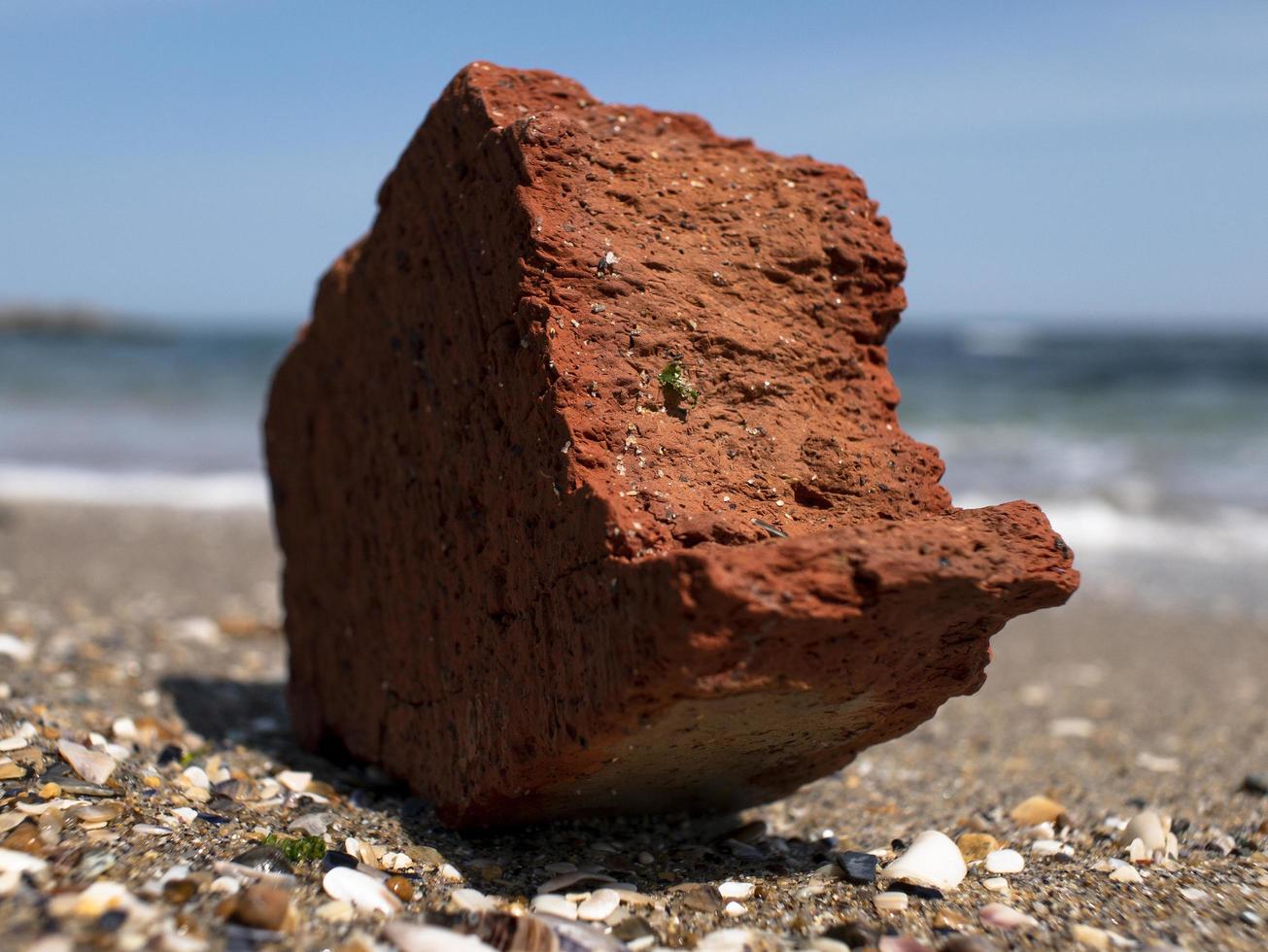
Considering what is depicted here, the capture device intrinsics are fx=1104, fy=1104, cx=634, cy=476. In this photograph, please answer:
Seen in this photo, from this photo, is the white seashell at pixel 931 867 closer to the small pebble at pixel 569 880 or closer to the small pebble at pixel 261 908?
the small pebble at pixel 569 880

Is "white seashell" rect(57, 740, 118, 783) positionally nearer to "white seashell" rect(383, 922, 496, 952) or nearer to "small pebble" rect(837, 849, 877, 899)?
"white seashell" rect(383, 922, 496, 952)

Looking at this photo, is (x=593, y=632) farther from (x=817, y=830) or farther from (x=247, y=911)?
(x=817, y=830)

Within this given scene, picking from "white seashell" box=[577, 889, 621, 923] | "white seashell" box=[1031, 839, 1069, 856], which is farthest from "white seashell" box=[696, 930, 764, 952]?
"white seashell" box=[1031, 839, 1069, 856]

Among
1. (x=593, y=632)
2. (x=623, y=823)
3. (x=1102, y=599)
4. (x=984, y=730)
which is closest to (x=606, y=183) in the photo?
(x=593, y=632)

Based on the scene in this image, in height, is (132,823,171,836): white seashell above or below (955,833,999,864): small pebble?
above

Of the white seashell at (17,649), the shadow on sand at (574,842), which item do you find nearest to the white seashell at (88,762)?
the shadow on sand at (574,842)

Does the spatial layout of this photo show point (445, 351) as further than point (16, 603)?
No

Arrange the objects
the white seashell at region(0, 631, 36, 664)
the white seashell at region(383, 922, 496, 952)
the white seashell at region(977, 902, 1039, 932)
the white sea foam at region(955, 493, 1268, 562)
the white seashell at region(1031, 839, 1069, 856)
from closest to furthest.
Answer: the white seashell at region(383, 922, 496, 952), the white seashell at region(977, 902, 1039, 932), the white seashell at region(1031, 839, 1069, 856), the white seashell at region(0, 631, 36, 664), the white sea foam at region(955, 493, 1268, 562)
